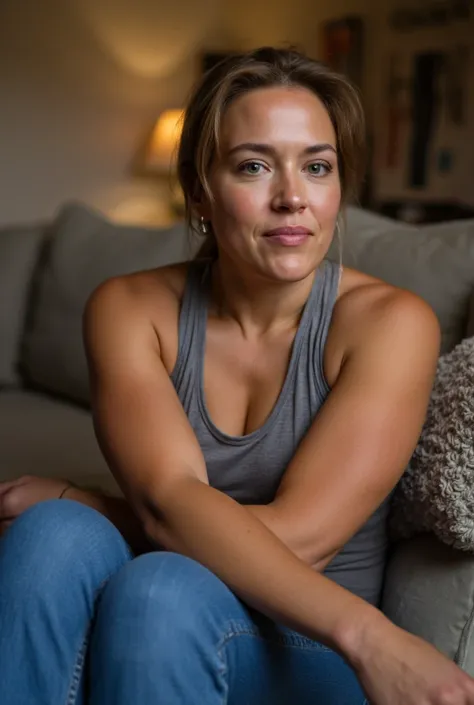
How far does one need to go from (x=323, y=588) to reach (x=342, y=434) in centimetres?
21

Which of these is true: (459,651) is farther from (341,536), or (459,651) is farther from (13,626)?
(13,626)

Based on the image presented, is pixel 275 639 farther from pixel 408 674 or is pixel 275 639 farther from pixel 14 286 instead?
pixel 14 286

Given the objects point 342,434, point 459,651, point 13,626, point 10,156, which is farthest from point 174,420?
point 10,156

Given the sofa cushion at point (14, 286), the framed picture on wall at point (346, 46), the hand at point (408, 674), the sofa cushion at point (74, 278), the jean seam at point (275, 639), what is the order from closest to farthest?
the hand at point (408, 674), the jean seam at point (275, 639), the sofa cushion at point (74, 278), the sofa cushion at point (14, 286), the framed picture on wall at point (346, 46)

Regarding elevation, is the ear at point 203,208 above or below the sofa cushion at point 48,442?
above

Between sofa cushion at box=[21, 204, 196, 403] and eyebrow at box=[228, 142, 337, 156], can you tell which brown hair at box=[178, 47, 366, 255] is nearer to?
eyebrow at box=[228, 142, 337, 156]

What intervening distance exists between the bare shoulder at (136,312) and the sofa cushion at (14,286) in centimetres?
113

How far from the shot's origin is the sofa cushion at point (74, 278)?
217 cm

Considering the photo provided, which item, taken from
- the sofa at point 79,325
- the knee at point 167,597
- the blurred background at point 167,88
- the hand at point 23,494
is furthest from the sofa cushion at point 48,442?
the blurred background at point 167,88

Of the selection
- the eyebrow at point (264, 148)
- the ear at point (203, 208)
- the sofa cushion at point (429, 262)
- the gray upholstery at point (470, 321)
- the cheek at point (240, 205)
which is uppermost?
the eyebrow at point (264, 148)

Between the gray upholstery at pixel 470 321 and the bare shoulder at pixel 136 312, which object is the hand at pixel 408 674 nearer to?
the bare shoulder at pixel 136 312

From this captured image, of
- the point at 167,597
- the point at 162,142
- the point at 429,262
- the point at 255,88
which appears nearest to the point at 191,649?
the point at 167,597

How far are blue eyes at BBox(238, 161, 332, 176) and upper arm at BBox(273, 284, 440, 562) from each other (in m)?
0.20

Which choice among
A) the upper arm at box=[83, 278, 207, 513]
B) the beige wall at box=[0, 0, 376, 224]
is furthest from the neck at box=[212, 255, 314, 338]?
the beige wall at box=[0, 0, 376, 224]
